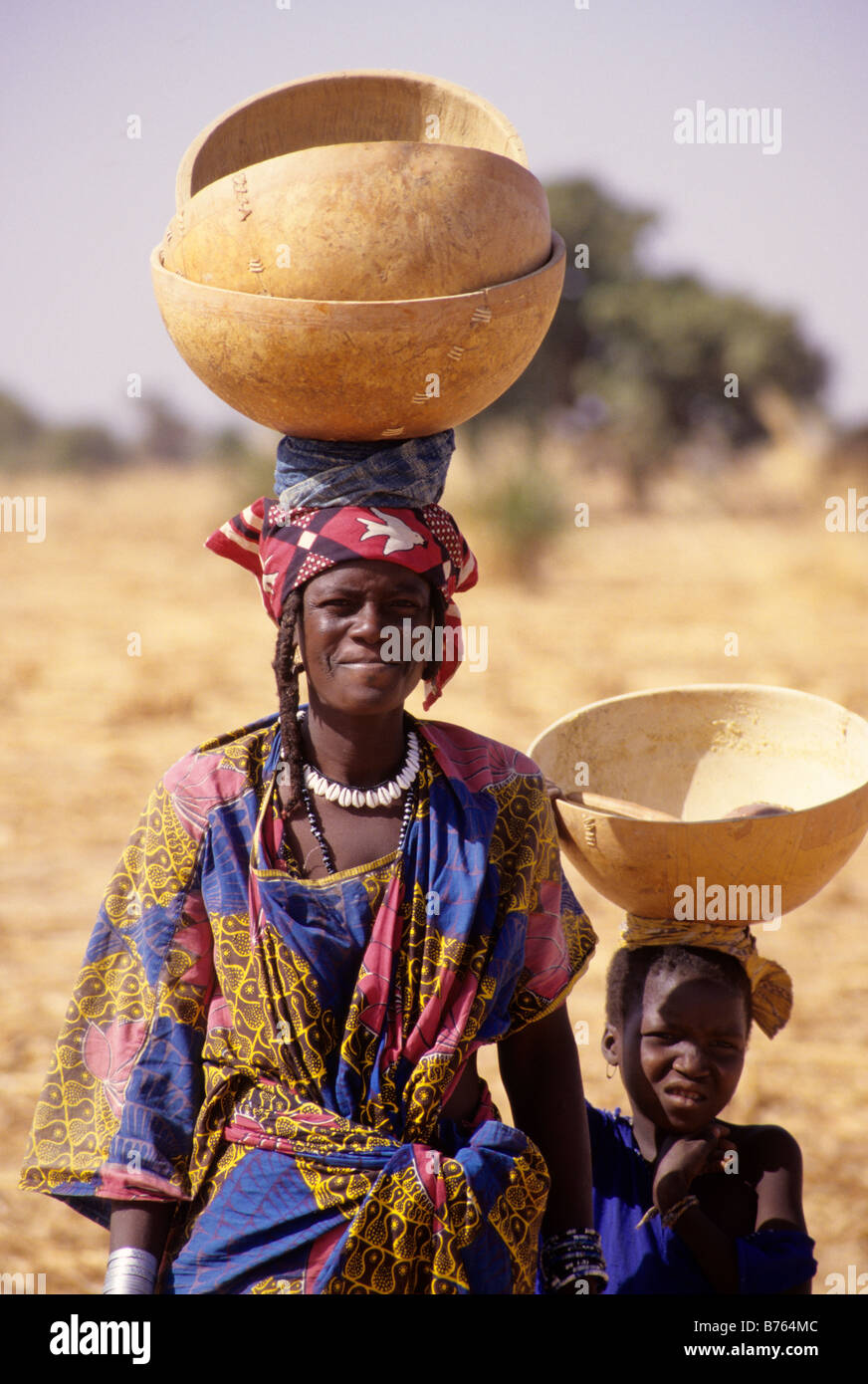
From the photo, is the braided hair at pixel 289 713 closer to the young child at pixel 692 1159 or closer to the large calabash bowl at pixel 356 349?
the large calabash bowl at pixel 356 349

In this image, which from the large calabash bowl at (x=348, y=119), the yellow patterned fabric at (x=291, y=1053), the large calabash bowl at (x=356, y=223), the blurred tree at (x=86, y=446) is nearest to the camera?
the large calabash bowl at (x=356, y=223)

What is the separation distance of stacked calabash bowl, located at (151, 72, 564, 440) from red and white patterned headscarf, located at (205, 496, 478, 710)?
0.14m

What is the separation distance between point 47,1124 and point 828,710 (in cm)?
183

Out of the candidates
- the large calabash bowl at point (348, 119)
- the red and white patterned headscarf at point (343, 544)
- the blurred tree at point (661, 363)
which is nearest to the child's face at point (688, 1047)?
the red and white patterned headscarf at point (343, 544)

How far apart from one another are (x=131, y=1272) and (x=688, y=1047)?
3.85 feet

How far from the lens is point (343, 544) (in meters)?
2.10

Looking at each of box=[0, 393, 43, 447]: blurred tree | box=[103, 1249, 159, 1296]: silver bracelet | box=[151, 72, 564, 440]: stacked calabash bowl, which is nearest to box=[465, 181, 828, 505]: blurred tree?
box=[0, 393, 43, 447]: blurred tree

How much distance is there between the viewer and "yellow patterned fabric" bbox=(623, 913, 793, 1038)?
8.64 ft

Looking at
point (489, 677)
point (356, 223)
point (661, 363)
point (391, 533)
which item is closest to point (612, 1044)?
point (391, 533)

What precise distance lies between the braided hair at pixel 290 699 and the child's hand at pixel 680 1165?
1124 millimetres

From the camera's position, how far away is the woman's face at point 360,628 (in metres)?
2.12

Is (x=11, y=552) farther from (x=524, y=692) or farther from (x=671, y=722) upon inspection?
(x=671, y=722)

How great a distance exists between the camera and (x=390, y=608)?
84.8 inches

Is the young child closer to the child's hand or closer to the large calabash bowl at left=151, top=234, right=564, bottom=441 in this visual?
the child's hand
